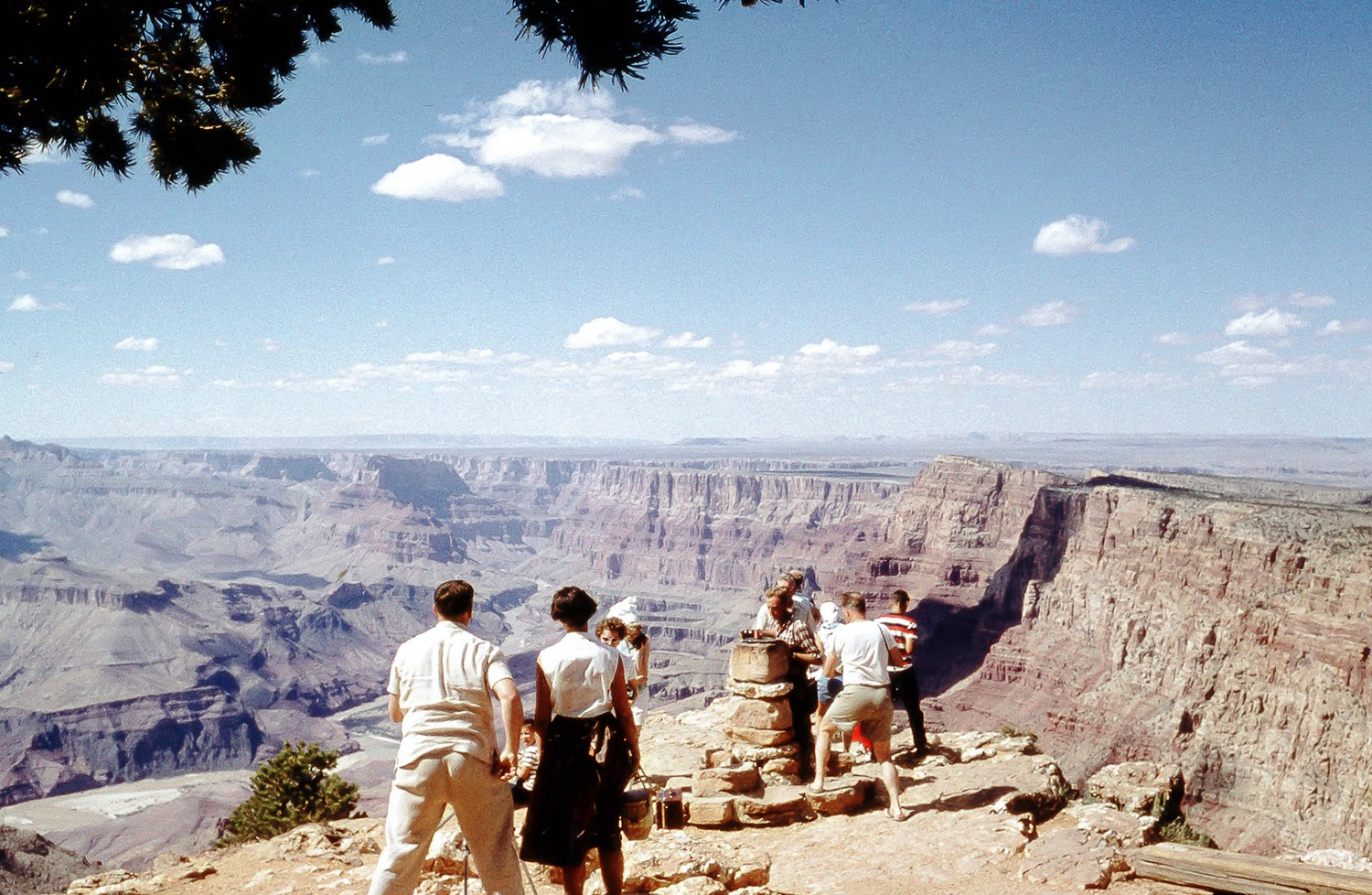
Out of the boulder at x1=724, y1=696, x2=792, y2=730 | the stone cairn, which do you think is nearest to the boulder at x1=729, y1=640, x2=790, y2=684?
the stone cairn

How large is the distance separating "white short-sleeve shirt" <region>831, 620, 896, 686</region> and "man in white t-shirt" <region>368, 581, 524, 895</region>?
4.33m

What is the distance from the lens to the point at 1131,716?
4888 cm

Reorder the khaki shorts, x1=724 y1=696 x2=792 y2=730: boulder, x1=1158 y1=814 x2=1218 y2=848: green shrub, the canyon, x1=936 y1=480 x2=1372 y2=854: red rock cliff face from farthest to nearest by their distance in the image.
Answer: the canyon → x1=936 y1=480 x2=1372 y2=854: red rock cliff face → x1=724 y1=696 x2=792 y2=730: boulder → x1=1158 y1=814 x2=1218 y2=848: green shrub → the khaki shorts

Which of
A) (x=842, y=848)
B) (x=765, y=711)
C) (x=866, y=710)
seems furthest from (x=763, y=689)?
(x=842, y=848)

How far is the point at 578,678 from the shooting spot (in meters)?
5.45

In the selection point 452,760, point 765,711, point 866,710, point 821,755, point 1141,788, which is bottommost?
point 1141,788

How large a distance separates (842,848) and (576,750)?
3903 millimetres

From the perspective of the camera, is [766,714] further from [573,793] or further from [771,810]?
[573,793]

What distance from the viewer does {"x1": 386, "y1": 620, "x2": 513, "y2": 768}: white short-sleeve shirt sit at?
4.89m

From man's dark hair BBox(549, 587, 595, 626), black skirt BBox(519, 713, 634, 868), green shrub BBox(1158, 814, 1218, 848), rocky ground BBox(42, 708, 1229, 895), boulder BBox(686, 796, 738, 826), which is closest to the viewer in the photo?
black skirt BBox(519, 713, 634, 868)

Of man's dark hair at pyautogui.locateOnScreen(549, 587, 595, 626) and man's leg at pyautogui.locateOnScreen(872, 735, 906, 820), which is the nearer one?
man's dark hair at pyautogui.locateOnScreen(549, 587, 595, 626)

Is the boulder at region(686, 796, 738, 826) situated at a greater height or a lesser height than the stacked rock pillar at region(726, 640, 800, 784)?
lesser

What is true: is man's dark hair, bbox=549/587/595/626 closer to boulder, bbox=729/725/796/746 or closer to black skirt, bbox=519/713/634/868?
black skirt, bbox=519/713/634/868

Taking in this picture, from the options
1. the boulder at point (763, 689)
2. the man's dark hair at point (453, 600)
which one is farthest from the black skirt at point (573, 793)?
the boulder at point (763, 689)
